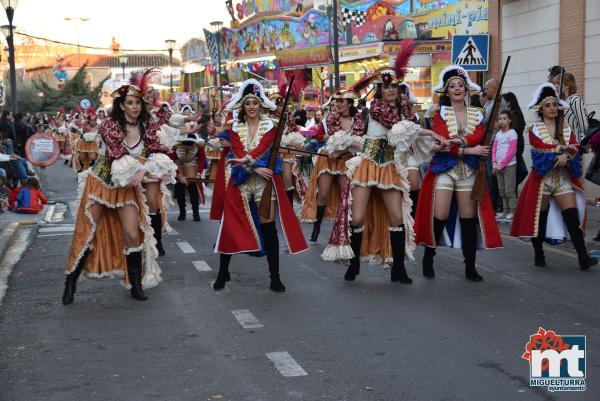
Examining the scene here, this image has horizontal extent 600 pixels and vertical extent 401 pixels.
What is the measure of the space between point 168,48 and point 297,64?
9.83m

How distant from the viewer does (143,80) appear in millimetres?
8320

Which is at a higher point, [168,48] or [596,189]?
[168,48]

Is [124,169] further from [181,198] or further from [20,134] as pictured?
[20,134]

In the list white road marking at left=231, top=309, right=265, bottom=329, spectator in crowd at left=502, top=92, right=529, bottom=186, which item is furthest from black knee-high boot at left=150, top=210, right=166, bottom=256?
spectator in crowd at left=502, top=92, right=529, bottom=186

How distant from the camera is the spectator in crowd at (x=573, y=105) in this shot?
10.7m

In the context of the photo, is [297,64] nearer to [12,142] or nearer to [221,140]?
[12,142]

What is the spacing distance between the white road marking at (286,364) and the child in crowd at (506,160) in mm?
8301

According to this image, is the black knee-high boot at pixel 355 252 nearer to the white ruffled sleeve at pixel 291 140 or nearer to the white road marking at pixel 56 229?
the white ruffled sleeve at pixel 291 140

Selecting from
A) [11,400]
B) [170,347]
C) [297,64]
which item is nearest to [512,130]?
[170,347]

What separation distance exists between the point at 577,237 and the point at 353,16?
75.3ft

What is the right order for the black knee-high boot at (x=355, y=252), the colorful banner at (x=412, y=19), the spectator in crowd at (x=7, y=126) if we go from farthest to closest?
the spectator in crowd at (x=7, y=126)
the colorful banner at (x=412, y=19)
the black knee-high boot at (x=355, y=252)

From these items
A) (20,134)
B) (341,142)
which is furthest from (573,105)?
(20,134)

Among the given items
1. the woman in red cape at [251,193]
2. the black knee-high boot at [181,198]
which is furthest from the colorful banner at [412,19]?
the woman in red cape at [251,193]

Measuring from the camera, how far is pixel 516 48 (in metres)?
19.5
